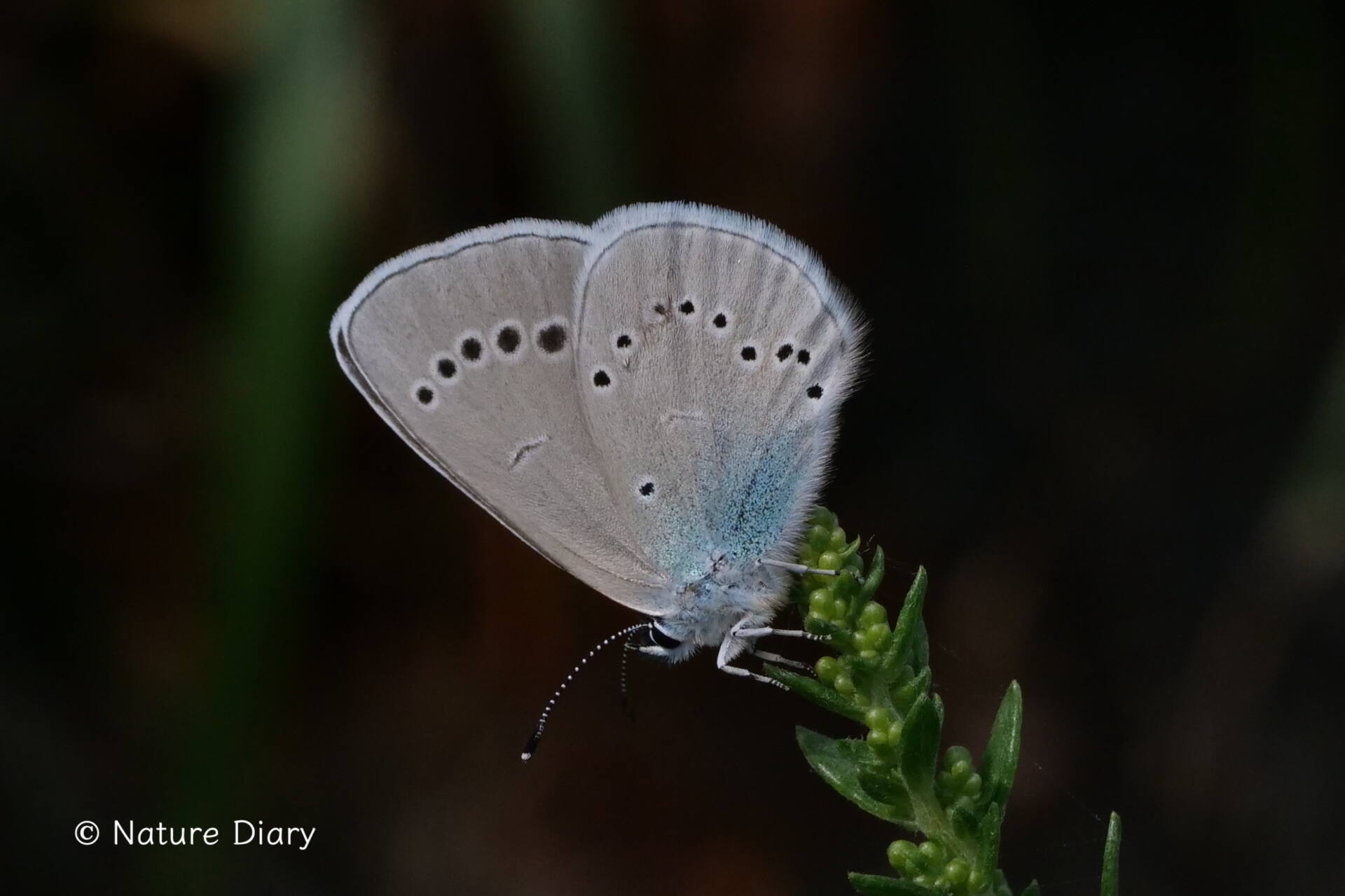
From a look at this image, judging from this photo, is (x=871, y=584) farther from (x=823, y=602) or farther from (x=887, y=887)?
(x=887, y=887)

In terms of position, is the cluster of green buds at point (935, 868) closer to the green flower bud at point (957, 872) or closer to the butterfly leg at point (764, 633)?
the green flower bud at point (957, 872)

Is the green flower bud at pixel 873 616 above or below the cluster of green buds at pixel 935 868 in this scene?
above

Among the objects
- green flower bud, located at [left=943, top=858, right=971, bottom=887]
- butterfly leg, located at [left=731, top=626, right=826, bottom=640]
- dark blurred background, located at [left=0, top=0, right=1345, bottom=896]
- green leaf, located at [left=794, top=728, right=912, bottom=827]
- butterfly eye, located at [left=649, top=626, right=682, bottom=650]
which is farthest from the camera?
dark blurred background, located at [left=0, top=0, right=1345, bottom=896]

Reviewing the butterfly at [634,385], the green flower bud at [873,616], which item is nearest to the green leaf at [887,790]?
the green flower bud at [873,616]

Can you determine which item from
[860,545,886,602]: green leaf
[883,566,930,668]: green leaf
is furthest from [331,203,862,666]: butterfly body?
[883,566,930,668]: green leaf

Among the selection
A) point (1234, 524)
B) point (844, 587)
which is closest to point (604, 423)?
point (844, 587)

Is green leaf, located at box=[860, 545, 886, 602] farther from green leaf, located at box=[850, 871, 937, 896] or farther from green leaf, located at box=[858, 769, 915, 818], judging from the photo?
green leaf, located at box=[850, 871, 937, 896]

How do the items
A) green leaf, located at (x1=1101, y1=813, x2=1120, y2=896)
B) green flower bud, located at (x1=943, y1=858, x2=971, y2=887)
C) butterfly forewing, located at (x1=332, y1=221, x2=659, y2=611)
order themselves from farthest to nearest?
butterfly forewing, located at (x1=332, y1=221, x2=659, y2=611)
green flower bud, located at (x1=943, y1=858, x2=971, y2=887)
green leaf, located at (x1=1101, y1=813, x2=1120, y2=896)
